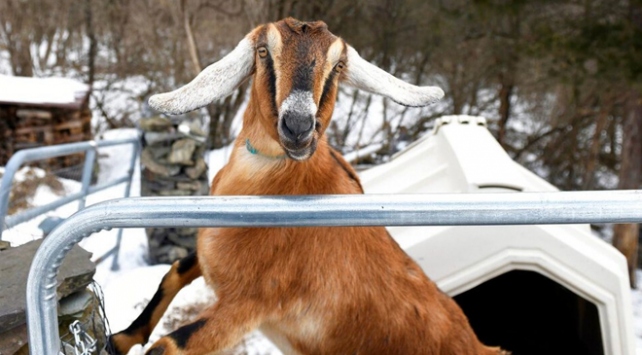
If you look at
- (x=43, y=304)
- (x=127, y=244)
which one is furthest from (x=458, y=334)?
(x=127, y=244)

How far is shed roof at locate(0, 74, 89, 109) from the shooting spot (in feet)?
25.5

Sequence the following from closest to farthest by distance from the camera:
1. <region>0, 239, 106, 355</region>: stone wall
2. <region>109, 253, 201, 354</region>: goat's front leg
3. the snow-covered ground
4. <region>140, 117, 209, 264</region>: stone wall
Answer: <region>0, 239, 106, 355</region>: stone wall < <region>109, 253, 201, 354</region>: goat's front leg < the snow-covered ground < <region>140, 117, 209, 264</region>: stone wall

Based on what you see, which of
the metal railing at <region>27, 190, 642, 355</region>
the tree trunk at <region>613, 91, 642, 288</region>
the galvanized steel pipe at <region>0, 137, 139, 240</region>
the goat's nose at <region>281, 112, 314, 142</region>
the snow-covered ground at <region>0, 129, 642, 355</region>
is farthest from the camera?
the tree trunk at <region>613, 91, 642, 288</region>

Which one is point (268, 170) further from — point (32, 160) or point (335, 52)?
point (32, 160)

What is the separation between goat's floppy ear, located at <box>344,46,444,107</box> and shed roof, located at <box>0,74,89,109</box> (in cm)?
754

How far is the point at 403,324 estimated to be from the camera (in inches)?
77.1

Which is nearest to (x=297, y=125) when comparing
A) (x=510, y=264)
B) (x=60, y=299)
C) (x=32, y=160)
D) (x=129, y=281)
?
→ (x=60, y=299)

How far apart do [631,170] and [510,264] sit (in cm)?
601

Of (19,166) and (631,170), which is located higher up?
(19,166)

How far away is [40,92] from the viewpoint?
8.01 m

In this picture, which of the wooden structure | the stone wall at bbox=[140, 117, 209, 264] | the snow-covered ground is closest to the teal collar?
the snow-covered ground

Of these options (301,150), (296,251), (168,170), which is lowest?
(168,170)

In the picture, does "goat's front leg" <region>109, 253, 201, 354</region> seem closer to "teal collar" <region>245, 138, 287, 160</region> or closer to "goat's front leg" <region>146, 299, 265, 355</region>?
"goat's front leg" <region>146, 299, 265, 355</region>

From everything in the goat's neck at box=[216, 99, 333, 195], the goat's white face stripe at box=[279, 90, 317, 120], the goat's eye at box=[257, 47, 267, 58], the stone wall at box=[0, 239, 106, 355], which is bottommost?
the stone wall at box=[0, 239, 106, 355]
